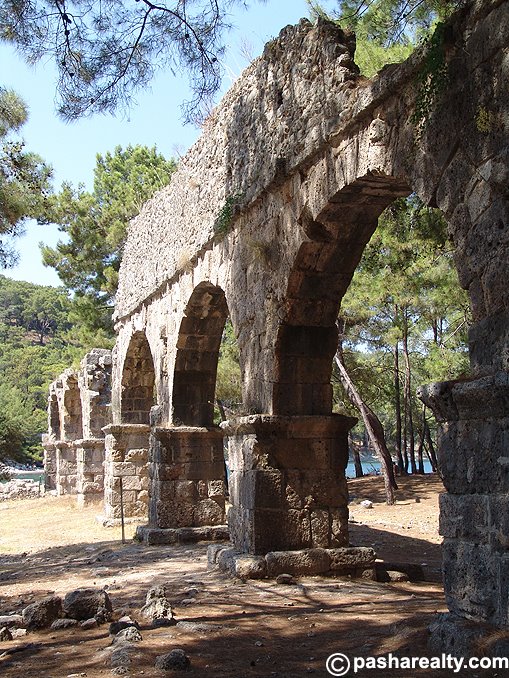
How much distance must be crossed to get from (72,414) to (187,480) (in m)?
12.7

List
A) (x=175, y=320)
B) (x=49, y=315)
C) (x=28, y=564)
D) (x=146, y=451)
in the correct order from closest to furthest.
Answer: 1. (x=28, y=564)
2. (x=175, y=320)
3. (x=146, y=451)
4. (x=49, y=315)

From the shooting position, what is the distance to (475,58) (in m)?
4.44

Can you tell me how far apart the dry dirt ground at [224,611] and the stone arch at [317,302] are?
1.74 metres

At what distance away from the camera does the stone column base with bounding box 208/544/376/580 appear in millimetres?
7094

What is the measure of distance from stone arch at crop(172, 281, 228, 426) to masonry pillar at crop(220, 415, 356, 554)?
3520mm

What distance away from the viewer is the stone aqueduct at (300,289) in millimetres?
4180

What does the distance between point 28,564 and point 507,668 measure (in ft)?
26.7

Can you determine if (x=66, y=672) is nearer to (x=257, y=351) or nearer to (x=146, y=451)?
(x=257, y=351)

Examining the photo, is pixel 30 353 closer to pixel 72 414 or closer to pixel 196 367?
pixel 72 414

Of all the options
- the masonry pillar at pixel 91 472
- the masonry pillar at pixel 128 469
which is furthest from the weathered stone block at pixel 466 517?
the masonry pillar at pixel 91 472

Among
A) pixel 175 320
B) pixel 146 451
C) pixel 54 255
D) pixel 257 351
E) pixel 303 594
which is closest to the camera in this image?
pixel 303 594

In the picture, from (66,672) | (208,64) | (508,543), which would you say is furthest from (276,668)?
(208,64)

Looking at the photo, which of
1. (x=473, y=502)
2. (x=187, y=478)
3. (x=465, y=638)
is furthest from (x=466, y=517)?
(x=187, y=478)

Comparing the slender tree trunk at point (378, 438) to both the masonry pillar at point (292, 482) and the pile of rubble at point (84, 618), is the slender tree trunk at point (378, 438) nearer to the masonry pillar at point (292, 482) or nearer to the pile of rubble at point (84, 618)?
the masonry pillar at point (292, 482)
